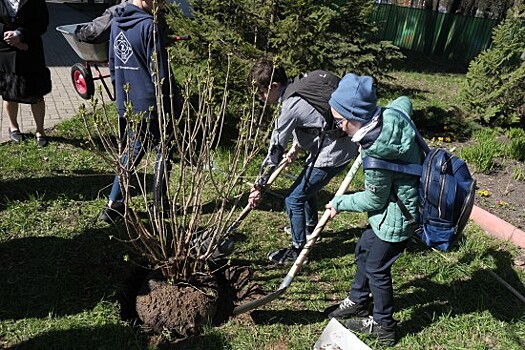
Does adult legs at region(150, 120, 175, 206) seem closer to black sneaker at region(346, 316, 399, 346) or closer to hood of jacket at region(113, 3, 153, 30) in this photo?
hood of jacket at region(113, 3, 153, 30)

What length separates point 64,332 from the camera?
2.54 m

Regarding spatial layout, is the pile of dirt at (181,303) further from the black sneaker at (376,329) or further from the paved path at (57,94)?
the paved path at (57,94)

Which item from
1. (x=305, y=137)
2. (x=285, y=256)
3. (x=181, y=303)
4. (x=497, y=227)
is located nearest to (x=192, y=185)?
(x=181, y=303)

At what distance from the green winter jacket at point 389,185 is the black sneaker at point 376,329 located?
614mm

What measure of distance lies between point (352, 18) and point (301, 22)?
0.88 metres

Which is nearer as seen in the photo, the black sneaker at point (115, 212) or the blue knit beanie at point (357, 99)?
the blue knit beanie at point (357, 99)

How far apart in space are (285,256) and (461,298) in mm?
1277

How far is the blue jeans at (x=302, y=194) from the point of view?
3059mm

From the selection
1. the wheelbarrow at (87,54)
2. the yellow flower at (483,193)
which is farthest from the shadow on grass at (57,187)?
the yellow flower at (483,193)

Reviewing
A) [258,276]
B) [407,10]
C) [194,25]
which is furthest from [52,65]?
[407,10]

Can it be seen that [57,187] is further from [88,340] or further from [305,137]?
[305,137]

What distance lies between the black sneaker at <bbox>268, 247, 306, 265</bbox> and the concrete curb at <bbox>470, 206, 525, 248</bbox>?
6.46 feet

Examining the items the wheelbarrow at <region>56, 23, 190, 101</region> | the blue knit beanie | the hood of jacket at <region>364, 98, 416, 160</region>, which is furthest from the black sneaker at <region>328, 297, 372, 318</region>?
the wheelbarrow at <region>56, 23, 190, 101</region>

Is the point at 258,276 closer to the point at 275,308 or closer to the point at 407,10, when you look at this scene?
the point at 275,308
